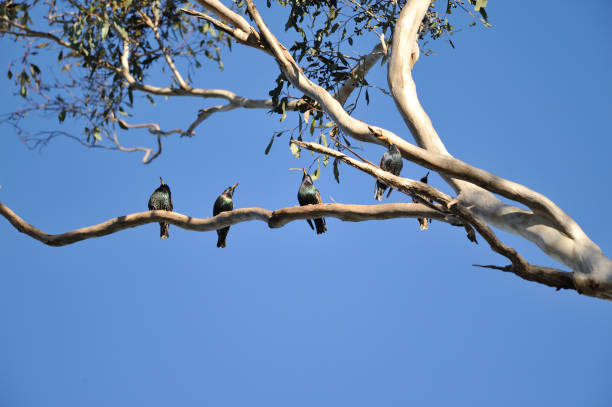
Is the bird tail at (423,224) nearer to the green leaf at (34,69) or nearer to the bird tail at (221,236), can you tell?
the bird tail at (221,236)

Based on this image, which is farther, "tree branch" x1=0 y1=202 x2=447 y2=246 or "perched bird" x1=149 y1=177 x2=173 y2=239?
"perched bird" x1=149 y1=177 x2=173 y2=239

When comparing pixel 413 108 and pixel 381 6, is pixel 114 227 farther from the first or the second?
pixel 381 6

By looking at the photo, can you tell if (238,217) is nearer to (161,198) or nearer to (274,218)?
(274,218)

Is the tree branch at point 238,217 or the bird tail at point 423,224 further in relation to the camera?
the bird tail at point 423,224

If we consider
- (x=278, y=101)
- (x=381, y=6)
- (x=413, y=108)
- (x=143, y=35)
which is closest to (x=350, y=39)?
(x=381, y=6)

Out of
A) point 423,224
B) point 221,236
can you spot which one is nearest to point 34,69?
point 221,236

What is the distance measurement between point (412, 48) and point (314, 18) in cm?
161

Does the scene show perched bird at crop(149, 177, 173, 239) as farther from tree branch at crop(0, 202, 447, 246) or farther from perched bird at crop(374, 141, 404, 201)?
perched bird at crop(374, 141, 404, 201)

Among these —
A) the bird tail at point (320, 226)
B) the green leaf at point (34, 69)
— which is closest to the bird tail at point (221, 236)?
the bird tail at point (320, 226)

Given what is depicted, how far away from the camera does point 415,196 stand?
2756 mm

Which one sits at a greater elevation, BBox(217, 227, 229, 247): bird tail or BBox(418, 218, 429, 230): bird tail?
BBox(418, 218, 429, 230): bird tail

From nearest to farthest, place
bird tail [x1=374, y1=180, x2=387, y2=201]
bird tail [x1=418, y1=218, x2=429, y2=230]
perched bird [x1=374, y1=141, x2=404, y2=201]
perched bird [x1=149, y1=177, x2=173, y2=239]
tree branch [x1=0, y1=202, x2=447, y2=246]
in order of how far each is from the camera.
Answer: tree branch [x1=0, y1=202, x2=447, y2=246]
perched bird [x1=374, y1=141, x2=404, y2=201]
bird tail [x1=374, y1=180, x2=387, y2=201]
bird tail [x1=418, y1=218, x2=429, y2=230]
perched bird [x1=149, y1=177, x2=173, y2=239]

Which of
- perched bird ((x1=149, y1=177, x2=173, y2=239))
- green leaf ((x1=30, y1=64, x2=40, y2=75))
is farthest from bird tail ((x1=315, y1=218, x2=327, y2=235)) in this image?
green leaf ((x1=30, y1=64, x2=40, y2=75))

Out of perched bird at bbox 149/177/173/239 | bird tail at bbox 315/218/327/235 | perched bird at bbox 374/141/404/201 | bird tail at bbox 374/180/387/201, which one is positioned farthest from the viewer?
perched bird at bbox 149/177/173/239
